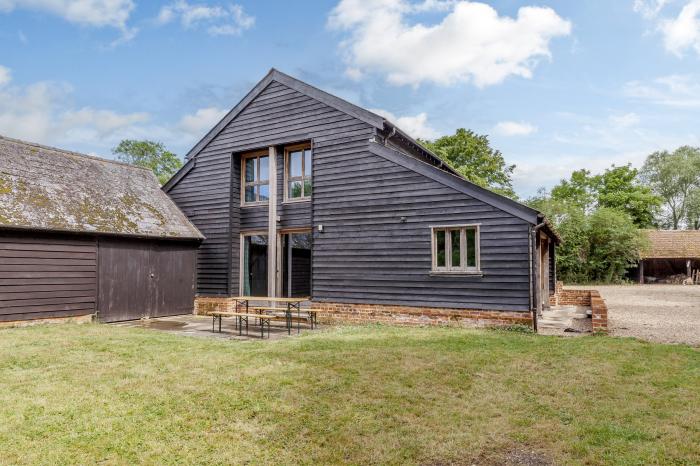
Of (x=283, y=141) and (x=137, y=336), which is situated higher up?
(x=283, y=141)

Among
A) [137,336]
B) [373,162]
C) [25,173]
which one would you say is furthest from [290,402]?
[25,173]

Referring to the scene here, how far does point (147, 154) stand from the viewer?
50.3 metres

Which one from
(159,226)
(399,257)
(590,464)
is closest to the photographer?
(590,464)

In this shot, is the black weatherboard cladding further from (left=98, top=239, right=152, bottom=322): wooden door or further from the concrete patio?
(left=98, top=239, right=152, bottom=322): wooden door

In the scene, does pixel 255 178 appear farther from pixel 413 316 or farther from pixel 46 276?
pixel 413 316

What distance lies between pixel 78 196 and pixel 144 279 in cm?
305

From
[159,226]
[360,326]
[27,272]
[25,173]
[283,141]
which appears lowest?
[360,326]

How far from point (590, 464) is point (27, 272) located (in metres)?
12.5

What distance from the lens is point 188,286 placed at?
589 inches

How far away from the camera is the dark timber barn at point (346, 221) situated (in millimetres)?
10930

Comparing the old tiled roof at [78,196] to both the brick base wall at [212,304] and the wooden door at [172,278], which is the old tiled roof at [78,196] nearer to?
the wooden door at [172,278]

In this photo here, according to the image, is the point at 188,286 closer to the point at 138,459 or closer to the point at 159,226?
the point at 159,226

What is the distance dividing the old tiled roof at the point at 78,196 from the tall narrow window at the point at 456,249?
8178 mm

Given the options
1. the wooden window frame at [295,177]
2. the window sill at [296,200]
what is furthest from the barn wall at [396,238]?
the wooden window frame at [295,177]
